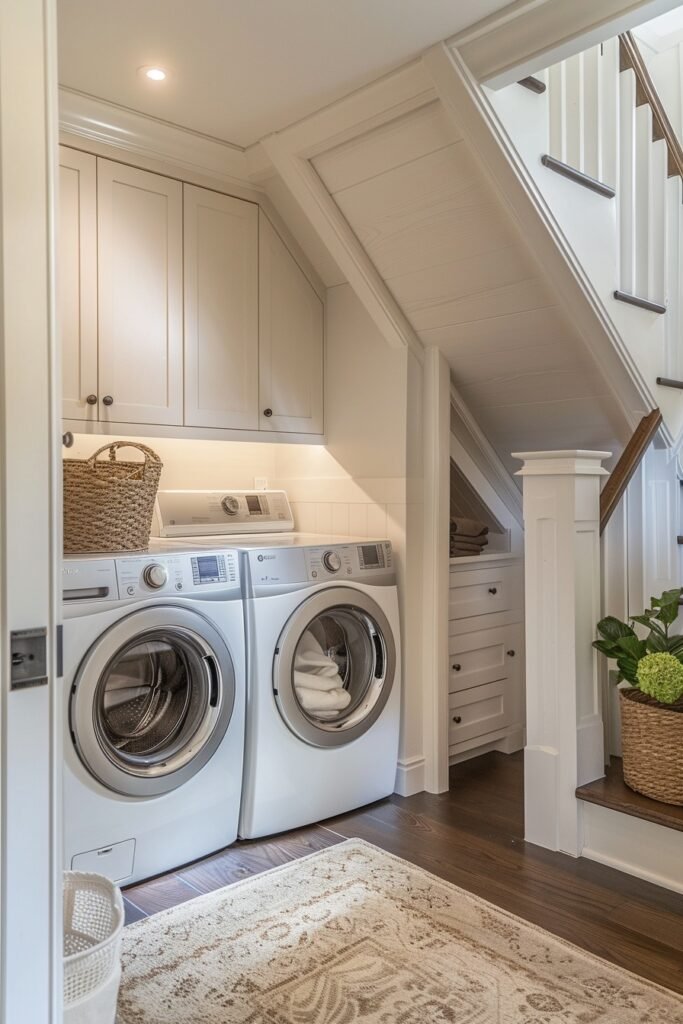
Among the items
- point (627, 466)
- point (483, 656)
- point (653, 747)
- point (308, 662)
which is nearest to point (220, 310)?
point (308, 662)

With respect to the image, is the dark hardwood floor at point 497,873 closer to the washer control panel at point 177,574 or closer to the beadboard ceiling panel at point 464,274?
the washer control panel at point 177,574

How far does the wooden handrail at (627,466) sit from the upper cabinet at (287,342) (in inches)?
46.5

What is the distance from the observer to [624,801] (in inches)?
91.6

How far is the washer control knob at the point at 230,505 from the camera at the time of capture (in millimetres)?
3047

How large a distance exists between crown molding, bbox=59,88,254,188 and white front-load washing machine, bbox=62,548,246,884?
1.34 meters

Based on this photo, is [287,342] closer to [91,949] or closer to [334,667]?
[334,667]

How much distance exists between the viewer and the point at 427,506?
3033 millimetres

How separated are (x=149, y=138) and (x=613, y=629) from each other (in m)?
2.17

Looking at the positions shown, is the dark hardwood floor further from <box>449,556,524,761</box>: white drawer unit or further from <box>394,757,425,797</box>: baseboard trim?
<box>449,556,524,761</box>: white drawer unit

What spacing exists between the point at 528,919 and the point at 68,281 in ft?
7.42

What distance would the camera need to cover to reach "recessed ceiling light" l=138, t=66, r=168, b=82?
2256mm

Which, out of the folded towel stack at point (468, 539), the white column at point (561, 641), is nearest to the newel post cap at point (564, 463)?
the white column at point (561, 641)

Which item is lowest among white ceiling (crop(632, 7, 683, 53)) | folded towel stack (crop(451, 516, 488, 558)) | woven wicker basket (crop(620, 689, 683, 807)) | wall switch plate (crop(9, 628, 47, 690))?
woven wicker basket (crop(620, 689, 683, 807))

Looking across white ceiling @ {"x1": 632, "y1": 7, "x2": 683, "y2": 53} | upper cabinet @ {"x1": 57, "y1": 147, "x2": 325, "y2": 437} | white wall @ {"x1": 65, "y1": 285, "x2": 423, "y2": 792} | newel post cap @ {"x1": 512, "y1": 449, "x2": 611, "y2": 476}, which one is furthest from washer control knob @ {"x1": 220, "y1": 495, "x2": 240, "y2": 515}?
white ceiling @ {"x1": 632, "y1": 7, "x2": 683, "y2": 53}
